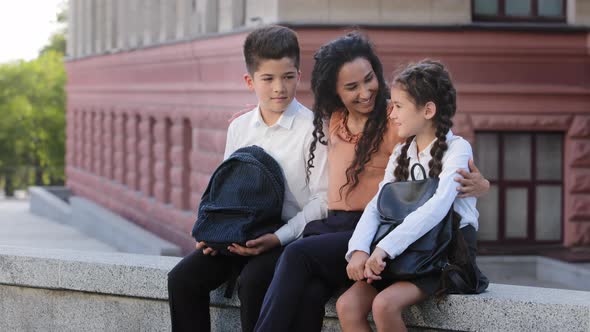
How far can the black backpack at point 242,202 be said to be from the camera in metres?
6.98

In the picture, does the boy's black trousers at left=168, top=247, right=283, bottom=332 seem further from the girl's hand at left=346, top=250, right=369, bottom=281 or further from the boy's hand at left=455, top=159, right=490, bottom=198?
the boy's hand at left=455, top=159, right=490, bottom=198

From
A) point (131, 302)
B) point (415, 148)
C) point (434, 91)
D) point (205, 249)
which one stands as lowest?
point (131, 302)

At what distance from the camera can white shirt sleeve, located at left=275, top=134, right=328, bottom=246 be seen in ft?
23.1

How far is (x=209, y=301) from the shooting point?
285 inches

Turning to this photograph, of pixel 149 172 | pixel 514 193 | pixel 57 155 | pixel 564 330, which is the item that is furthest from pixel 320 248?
pixel 57 155

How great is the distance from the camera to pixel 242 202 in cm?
704

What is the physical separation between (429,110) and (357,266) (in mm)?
832

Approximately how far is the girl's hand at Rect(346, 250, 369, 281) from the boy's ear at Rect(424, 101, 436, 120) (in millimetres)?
730

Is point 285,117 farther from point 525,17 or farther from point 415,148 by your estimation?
point 525,17

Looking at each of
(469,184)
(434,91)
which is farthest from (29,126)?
(469,184)

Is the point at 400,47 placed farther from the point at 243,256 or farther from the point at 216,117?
the point at 243,256

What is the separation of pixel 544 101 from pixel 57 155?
2127 inches

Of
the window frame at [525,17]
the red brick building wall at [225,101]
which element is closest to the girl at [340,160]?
the red brick building wall at [225,101]

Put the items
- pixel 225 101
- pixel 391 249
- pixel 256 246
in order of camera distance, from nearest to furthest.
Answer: pixel 391 249 < pixel 256 246 < pixel 225 101
